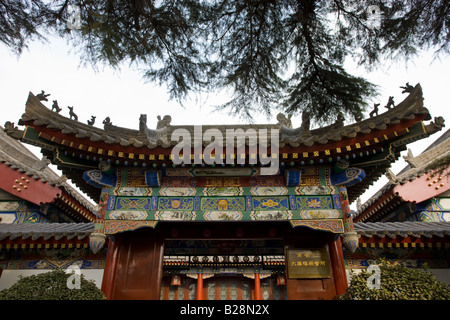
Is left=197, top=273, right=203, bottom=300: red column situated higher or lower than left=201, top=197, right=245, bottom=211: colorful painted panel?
lower

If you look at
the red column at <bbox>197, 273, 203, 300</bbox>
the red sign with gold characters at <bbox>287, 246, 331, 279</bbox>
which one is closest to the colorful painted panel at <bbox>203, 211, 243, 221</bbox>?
the red sign with gold characters at <bbox>287, 246, 331, 279</bbox>

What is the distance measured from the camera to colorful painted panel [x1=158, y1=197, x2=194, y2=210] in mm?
5793

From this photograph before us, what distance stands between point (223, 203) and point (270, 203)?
0.86 m

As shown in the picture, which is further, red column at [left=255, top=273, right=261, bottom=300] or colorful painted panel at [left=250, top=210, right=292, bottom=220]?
red column at [left=255, top=273, right=261, bottom=300]

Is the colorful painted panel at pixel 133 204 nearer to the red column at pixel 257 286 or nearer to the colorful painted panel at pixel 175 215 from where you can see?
the colorful painted panel at pixel 175 215

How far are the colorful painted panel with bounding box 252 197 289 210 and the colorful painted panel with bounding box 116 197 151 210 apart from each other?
1.97 meters

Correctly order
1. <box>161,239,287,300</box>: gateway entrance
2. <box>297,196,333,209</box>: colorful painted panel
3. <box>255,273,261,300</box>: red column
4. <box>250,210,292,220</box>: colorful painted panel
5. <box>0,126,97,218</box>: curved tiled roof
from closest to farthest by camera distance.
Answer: <box>250,210,292,220</box>: colorful painted panel, <box>297,196,333,209</box>: colorful painted panel, <box>0,126,97,218</box>: curved tiled roof, <box>161,239,287,300</box>: gateway entrance, <box>255,273,261,300</box>: red column

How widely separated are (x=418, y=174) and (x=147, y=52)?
9.33 metres

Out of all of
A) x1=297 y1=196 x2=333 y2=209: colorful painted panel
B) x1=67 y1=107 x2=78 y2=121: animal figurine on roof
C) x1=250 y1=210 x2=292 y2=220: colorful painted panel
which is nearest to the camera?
x1=250 y1=210 x2=292 y2=220: colorful painted panel

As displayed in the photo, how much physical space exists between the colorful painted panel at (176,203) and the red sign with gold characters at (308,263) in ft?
6.75

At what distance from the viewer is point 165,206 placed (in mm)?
5805

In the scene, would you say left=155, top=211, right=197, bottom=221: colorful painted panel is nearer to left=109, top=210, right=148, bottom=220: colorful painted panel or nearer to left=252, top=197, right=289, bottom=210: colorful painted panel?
left=109, top=210, right=148, bottom=220: colorful painted panel

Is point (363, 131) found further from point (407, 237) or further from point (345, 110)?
point (407, 237)

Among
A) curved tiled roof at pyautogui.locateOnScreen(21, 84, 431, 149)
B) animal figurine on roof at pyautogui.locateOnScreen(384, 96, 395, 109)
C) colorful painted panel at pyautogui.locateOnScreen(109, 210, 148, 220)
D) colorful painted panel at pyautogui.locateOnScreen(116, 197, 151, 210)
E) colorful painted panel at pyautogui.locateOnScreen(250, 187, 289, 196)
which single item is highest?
animal figurine on roof at pyautogui.locateOnScreen(384, 96, 395, 109)
